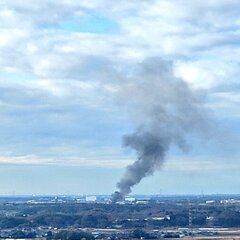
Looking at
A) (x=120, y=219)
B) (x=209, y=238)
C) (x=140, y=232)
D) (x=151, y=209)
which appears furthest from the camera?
(x=151, y=209)

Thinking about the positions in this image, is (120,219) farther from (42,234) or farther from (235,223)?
(42,234)

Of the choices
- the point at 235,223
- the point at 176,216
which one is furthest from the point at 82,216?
the point at 235,223

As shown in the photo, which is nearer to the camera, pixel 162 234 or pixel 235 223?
pixel 162 234

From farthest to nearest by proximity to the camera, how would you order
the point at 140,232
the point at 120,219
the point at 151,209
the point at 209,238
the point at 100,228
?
the point at 151,209
the point at 120,219
the point at 100,228
the point at 140,232
the point at 209,238

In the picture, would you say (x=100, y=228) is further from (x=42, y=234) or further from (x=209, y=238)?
(x=209, y=238)

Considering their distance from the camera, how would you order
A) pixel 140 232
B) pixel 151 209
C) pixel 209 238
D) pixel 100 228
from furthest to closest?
pixel 151 209 < pixel 100 228 < pixel 140 232 < pixel 209 238

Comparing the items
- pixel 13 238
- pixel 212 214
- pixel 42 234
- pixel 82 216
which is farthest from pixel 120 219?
pixel 13 238

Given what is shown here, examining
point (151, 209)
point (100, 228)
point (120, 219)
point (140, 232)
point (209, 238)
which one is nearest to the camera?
point (209, 238)

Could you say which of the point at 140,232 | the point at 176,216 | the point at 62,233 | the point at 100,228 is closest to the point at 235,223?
the point at 176,216

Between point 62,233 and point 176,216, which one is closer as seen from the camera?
point 62,233
